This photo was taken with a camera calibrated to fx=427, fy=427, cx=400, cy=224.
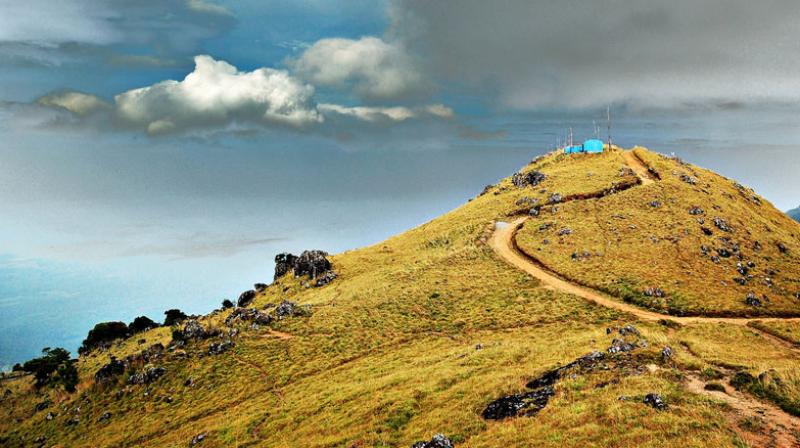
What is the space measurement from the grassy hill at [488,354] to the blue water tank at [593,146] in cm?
2685

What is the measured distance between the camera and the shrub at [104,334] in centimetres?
10556

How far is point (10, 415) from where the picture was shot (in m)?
63.1

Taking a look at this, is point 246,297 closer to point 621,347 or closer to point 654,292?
point 654,292

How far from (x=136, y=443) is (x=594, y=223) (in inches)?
3485

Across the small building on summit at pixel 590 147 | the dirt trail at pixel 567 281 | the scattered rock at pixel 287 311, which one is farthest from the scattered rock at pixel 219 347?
the small building on summit at pixel 590 147

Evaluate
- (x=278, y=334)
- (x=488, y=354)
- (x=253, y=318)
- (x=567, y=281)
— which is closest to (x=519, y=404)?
(x=488, y=354)

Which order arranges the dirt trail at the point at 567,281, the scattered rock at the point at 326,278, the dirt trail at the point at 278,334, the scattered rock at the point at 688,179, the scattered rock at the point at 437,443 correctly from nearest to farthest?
the scattered rock at the point at 437,443 < the dirt trail at the point at 567,281 < the dirt trail at the point at 278,334 < the scattered rock at the point at 326,278 < the scattered rock at the point at 688,179

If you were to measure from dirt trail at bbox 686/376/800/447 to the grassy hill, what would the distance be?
0.13 metres

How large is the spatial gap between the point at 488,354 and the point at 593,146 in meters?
117

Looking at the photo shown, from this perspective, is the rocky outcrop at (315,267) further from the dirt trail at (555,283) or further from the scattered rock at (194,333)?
the dirt trail at (555,283)

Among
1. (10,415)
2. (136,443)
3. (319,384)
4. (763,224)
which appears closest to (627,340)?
(319,384)

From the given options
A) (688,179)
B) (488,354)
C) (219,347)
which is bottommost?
(488,354)

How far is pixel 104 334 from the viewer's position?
10850 cm

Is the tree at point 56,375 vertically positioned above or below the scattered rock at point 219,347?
below
